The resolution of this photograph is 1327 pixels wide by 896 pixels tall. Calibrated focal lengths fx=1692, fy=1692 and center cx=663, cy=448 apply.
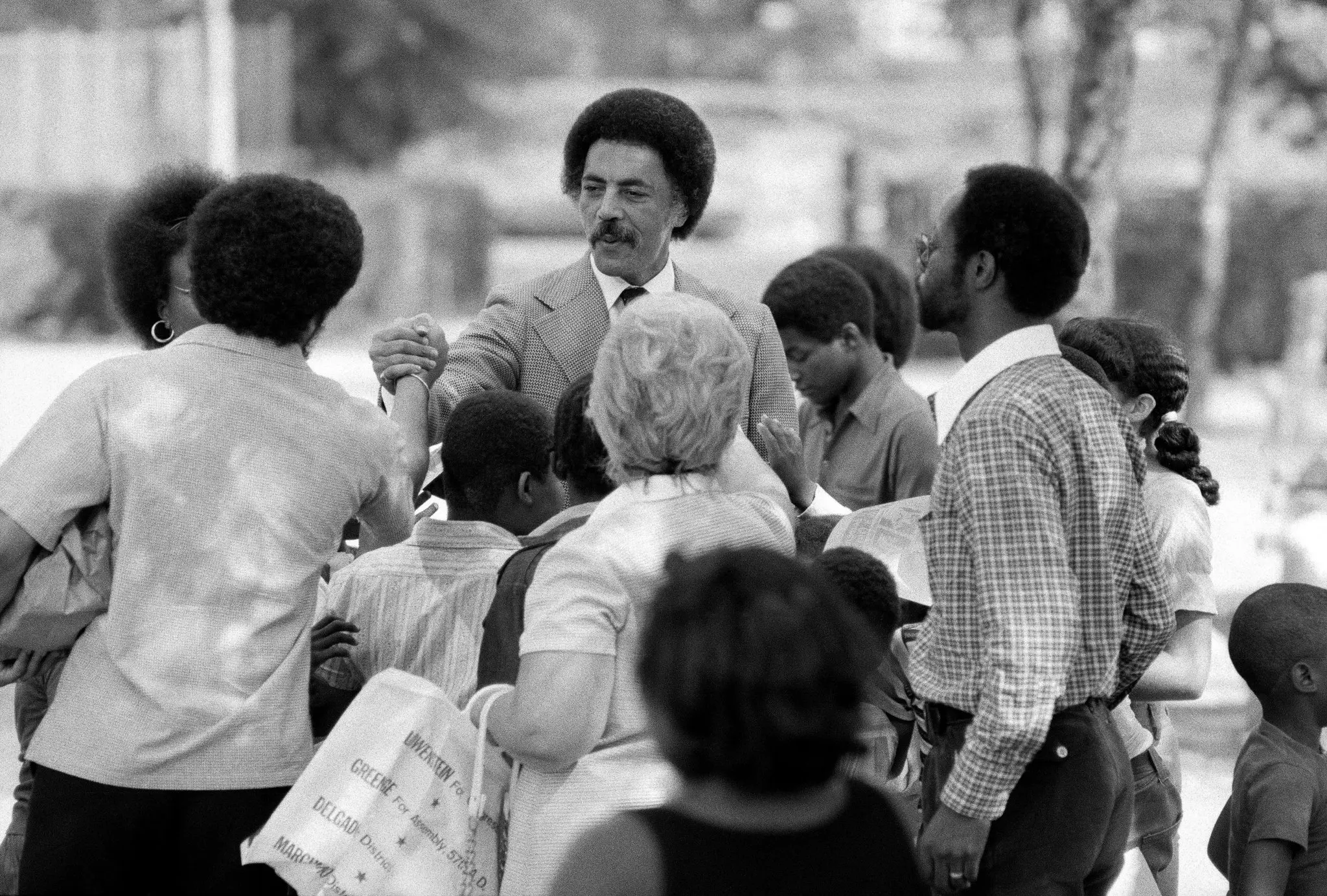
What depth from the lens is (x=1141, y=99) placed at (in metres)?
30.0

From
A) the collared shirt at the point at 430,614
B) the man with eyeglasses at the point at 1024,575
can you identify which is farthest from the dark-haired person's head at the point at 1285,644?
the collared shirt at the point at 430,614

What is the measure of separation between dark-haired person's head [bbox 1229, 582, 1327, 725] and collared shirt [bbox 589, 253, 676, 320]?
158cm

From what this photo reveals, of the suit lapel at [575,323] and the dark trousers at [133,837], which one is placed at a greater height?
the suit lapel at [575,323]

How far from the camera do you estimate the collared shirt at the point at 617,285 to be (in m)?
4.12

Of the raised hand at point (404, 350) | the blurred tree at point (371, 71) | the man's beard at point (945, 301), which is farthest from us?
the blurred tree at point (371, 71)

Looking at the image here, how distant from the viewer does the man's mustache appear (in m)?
4.03

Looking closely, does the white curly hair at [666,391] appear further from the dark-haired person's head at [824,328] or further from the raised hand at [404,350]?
the dark-haired person's head at [824,328]

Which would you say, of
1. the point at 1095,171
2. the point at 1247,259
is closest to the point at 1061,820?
the point at 1095,171

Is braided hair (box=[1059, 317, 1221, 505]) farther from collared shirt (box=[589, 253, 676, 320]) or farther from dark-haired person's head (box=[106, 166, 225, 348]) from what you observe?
dark-haired person's head (box=[106, 166, 225, 348])

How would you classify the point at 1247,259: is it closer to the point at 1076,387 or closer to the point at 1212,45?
the point at 1212,45

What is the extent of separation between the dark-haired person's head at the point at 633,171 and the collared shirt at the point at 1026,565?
3.68 feet

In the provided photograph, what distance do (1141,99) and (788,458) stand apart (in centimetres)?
2810

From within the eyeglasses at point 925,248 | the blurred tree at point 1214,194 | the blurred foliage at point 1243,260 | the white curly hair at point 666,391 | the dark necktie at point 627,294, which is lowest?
the blurred foliage at point 1243,260

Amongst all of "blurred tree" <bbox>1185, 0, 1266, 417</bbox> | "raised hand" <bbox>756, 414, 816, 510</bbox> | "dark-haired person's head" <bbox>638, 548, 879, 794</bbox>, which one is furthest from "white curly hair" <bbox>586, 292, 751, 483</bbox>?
"blurred tree" <bbox>1185, 0, 1266, 417</bbox>
